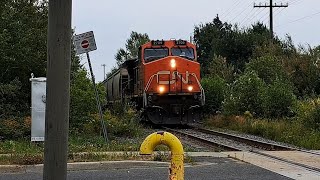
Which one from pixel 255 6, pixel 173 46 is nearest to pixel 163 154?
pixel 173 46

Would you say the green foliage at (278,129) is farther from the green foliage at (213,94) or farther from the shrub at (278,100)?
the green foliage at (213,94)

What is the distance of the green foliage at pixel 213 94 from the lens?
96.8 feet

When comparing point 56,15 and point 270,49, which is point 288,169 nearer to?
point 56,15

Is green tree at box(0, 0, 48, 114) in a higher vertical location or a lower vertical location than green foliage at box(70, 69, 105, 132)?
higher

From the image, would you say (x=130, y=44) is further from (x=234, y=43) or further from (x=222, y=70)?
(x=222, y=70)

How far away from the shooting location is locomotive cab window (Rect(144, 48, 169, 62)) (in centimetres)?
2386

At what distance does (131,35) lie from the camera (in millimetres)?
94312

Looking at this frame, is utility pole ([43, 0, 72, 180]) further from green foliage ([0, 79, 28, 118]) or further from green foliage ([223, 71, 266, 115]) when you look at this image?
green foliage ([223, 71, 266, 115])

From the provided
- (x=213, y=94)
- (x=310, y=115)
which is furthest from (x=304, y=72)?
(x=310, y=115)

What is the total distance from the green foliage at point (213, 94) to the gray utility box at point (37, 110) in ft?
57.8

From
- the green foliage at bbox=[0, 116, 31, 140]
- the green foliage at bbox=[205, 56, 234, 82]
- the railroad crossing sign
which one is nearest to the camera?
the railroad crossing sign

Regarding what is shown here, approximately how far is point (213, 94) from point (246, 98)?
461 centimetres

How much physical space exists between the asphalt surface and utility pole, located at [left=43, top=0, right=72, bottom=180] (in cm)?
529

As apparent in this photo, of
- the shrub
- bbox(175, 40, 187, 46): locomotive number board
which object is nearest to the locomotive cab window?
bbox(175, 40, 187, 46): locomotive number board
